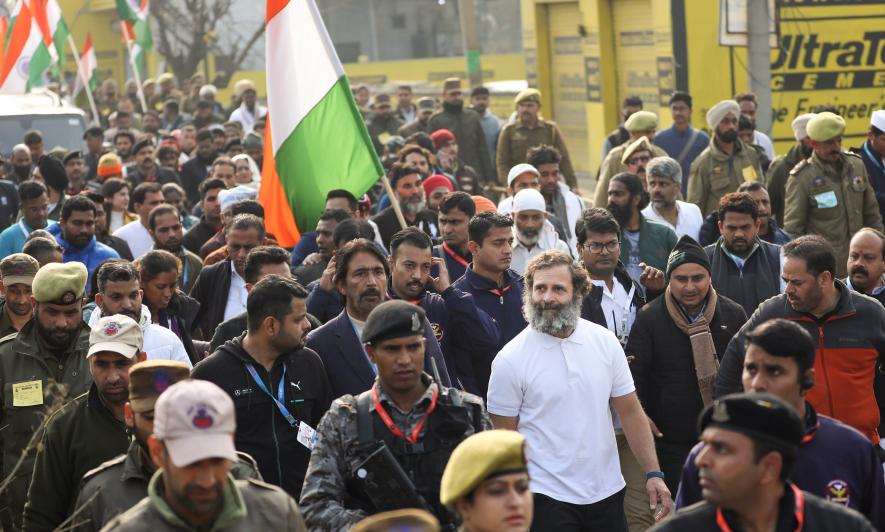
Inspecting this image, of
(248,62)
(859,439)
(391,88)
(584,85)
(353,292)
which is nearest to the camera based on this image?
(859,439)

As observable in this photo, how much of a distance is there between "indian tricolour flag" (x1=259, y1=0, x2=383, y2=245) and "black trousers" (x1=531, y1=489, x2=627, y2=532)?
4.09 metres

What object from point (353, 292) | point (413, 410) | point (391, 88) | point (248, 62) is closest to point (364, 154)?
point (353, 292)

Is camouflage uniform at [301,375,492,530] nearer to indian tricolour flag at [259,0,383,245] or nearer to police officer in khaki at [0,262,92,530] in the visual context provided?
police officer in khaki at [0,262,92,530]

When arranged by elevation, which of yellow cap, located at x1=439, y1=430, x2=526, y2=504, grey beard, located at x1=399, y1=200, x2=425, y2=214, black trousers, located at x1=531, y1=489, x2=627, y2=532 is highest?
yellow cap, located at x1=439, y1=430, x2=526, y2=504

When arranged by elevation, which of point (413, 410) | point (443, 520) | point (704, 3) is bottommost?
point (443, 520)

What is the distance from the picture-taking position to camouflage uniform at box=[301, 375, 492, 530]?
5.66m

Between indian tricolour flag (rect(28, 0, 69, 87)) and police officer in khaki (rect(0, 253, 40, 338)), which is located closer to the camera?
police officer in khaki (rect(0, 253, 40, 338))

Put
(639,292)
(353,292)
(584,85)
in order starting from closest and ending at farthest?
1. (353,292)
2. (639,292)
3. (584,85)

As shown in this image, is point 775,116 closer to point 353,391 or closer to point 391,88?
point 353,391

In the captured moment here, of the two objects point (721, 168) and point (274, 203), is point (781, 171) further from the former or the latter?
point (274, 203)

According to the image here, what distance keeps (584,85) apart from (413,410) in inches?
807

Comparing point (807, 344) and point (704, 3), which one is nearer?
point (807, 344)

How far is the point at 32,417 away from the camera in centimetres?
755

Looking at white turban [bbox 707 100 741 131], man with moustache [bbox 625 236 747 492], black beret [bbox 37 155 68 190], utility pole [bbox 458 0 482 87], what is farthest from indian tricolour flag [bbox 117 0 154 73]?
man with moustache [bbox 625 236 747 492]
